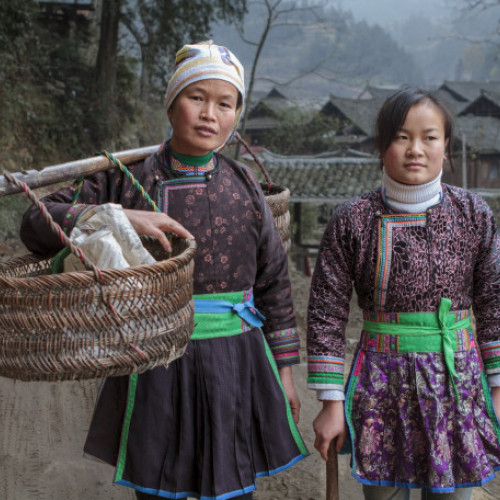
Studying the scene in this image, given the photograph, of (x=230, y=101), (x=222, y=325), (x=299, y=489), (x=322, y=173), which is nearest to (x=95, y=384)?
(x=299, y=489)

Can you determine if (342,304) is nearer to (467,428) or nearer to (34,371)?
(467,428)

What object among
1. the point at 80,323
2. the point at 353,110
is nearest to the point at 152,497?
the point at 80,323

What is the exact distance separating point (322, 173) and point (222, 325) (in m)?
15.5

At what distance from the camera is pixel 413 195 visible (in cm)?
201

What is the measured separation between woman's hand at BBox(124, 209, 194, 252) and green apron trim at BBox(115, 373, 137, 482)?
0.51m

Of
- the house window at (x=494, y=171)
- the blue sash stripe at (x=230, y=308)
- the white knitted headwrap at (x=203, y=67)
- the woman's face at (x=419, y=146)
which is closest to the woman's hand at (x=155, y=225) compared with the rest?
the blue sash stripe at (x=230, y=308)

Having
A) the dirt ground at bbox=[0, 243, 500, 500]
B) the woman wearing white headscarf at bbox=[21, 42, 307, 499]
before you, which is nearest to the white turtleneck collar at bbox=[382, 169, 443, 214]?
the woman wearing white headscarf at bbox=[21, 42, 307, 499]

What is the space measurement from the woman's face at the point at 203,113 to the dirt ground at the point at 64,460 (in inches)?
73.6

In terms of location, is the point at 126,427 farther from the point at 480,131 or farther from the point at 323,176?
the point at 480,131

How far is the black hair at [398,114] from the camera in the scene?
1993 millimetres

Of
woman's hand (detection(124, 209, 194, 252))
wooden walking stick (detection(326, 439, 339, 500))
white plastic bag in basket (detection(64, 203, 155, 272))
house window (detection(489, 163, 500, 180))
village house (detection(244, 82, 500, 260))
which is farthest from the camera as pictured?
house window (detection(489, 163, 500, 180))

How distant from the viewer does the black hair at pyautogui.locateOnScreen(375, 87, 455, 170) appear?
1.99 metres

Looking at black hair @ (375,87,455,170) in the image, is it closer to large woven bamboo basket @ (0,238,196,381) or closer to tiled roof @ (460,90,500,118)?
large woven bamboo basket @ (0,238,196,381)

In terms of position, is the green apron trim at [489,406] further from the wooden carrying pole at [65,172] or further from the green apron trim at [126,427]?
the wooden carrying pole at [65,172]
